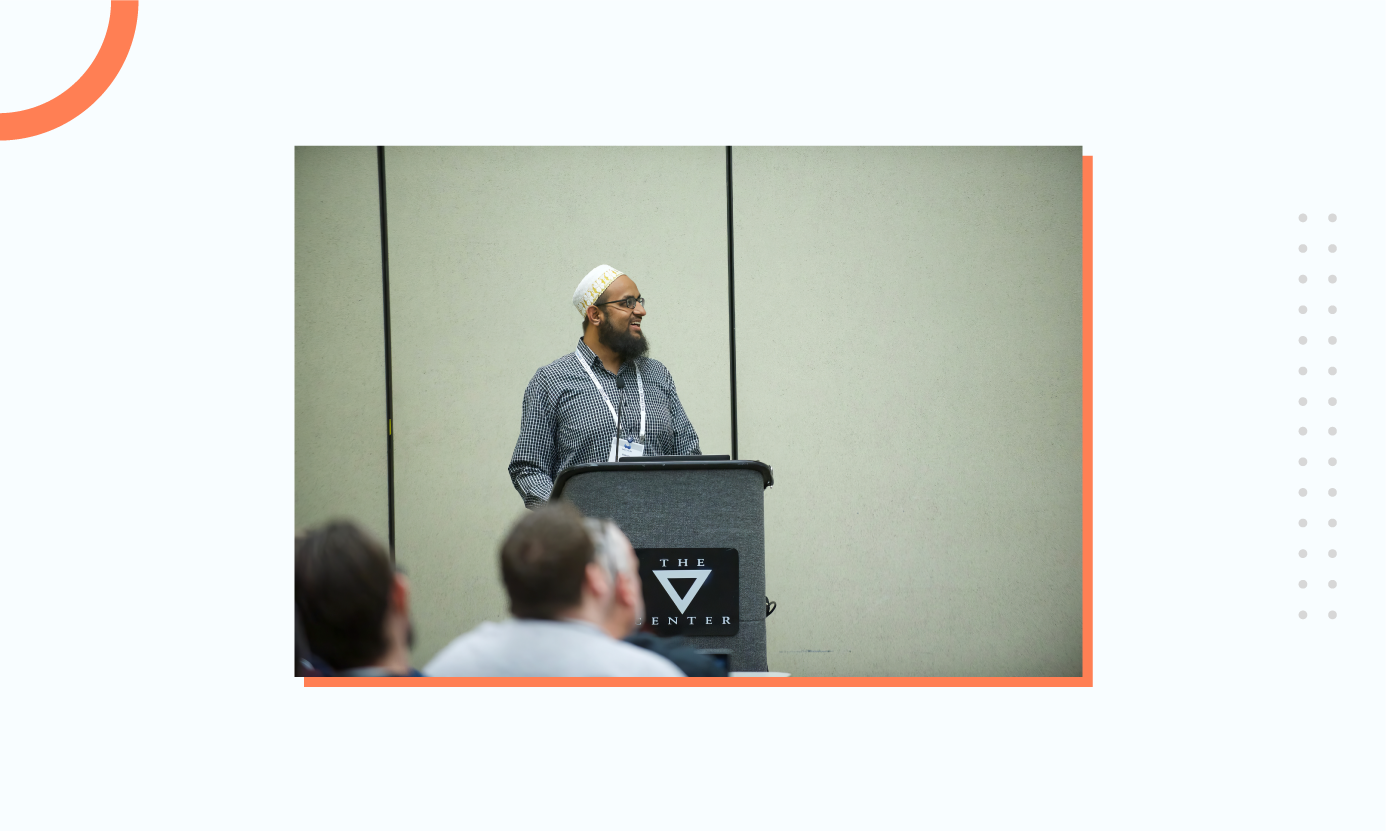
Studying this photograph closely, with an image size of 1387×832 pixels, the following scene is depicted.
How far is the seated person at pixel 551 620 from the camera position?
154 cm

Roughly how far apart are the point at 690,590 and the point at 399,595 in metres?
0.86

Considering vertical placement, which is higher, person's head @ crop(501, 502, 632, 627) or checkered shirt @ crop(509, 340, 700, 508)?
checkered shirt @ crop(509, 340, 700, 508)

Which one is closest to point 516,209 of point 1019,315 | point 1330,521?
point 1019,315

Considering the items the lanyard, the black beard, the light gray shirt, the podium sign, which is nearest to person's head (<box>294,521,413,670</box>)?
the light gray shirt

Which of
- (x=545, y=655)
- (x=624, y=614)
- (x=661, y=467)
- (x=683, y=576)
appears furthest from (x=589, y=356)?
(x=545, y=655)

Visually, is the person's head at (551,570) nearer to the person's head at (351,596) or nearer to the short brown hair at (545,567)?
the short brown hair at (545,567)

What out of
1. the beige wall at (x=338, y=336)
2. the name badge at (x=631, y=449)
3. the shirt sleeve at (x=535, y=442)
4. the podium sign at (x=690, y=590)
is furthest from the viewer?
the beige wall at (x=338, y=336)

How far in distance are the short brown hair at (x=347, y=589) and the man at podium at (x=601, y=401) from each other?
4.56ft

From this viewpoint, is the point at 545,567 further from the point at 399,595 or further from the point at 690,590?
the point at 690,590

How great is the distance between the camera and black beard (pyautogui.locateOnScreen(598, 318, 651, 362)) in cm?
306

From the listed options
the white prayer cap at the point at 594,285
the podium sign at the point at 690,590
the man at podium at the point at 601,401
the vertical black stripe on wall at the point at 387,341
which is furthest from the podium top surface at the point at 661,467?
the vertical black stripe on wall at the point at 387,341

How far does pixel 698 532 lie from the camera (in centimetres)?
229

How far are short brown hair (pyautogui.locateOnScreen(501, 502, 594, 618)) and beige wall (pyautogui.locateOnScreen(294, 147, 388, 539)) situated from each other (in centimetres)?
291
